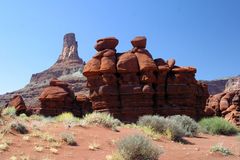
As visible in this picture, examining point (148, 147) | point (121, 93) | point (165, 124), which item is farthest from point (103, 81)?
point (148, 147)

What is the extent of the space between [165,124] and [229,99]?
4225 cm

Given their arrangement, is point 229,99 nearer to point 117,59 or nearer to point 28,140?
point 117,59

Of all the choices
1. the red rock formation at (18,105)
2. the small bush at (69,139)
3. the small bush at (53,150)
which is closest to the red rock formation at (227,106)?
the red rock formation at (18,105)

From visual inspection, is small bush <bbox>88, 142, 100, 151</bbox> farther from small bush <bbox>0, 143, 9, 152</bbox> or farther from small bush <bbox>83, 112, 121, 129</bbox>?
small bush <bbox>83, 112, 121, 129</bbox>

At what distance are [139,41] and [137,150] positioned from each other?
2732 cm

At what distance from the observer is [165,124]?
18500 millimetres

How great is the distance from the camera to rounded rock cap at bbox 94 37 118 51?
38.6 m

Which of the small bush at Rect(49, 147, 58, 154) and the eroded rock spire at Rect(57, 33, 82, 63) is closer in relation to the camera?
the small bush at Rect(49, 147, 58, 154)

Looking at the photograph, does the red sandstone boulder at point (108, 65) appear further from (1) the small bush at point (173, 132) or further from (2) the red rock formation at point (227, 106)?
(1) the small bush at point (173, 132)

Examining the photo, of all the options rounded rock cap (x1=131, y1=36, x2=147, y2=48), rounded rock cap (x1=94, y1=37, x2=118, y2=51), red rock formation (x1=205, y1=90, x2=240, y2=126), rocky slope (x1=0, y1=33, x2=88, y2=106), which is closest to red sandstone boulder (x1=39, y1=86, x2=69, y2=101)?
rounded rock cap (x1=94, y1=37, x2=118, y2=51)

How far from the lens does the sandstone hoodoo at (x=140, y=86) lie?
3550cm

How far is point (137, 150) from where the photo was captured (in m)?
11.2

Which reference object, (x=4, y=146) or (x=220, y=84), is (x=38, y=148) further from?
(x=220, y=84)

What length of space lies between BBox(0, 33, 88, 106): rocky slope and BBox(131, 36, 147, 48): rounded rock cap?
226 ft
